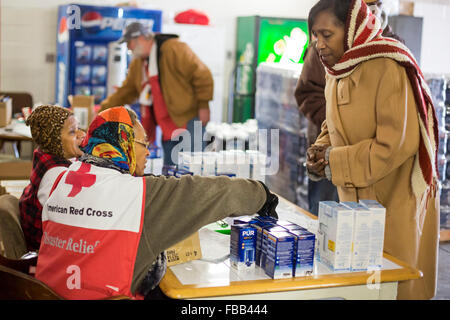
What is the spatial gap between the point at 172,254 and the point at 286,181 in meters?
3.26

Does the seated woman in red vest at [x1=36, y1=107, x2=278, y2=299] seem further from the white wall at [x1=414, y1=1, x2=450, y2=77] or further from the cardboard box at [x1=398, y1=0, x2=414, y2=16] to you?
the white wall at [x1=414, y1=1, x2=450, y2=77]

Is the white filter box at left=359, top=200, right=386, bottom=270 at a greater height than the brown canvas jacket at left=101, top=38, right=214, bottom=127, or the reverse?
the brown canvas jacket at left=101, top=38, right=214, bottom=127

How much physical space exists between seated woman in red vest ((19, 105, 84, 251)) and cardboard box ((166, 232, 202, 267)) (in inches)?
27.3

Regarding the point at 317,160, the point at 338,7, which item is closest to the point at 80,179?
the point at 317,160

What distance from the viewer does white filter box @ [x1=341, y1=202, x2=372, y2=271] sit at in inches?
82.3

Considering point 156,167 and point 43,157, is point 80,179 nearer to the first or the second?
point 43,157

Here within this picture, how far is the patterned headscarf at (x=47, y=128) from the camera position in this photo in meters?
2.73

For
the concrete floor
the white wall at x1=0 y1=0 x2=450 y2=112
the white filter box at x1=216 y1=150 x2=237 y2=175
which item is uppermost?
the white wall at x1=0 y1=0 x2=450 y2=112

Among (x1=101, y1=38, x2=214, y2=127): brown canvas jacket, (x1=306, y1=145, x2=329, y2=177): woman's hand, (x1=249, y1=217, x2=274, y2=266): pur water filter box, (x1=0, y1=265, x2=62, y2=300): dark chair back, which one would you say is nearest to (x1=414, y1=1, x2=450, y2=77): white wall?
(x1=101, y1=38, x2=214, y2=127): brown canvas jacket

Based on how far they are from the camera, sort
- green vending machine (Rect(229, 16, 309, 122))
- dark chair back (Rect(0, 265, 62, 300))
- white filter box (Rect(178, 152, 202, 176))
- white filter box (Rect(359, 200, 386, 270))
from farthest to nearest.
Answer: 1. green vending machine (Rect(229, 16, 309, 122))
2. white filter box (Rect(178, 152, 202, 176))
3. white filter box (Rect(359, 200, 386, 270))
4. dark chair back (Rect(0, 265, 62, 300))

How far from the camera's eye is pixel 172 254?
7.15 feet

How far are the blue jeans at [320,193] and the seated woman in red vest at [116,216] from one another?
1.78 metres

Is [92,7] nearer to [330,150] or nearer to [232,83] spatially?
[232,83]
